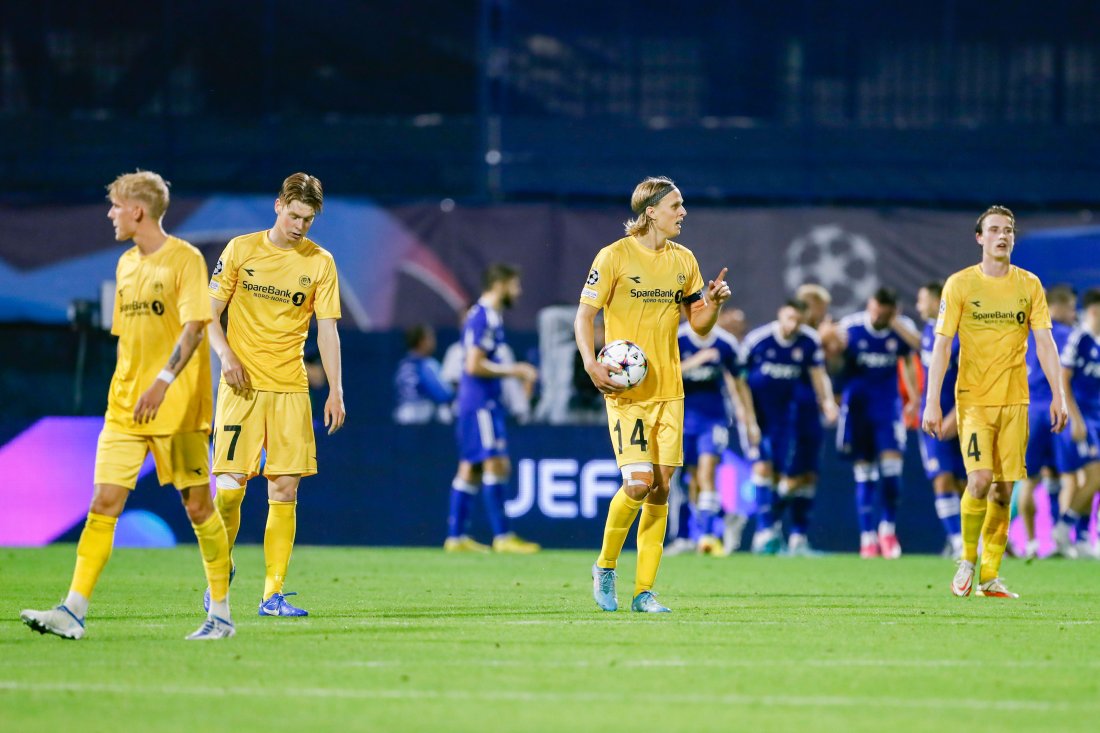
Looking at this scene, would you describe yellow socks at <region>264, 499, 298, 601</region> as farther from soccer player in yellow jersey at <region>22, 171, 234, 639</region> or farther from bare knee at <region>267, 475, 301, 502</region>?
soccer player in yellow jersey at <region>22, 171, 234, 639</region>

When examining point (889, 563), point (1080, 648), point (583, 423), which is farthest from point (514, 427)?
point (1080, 648)

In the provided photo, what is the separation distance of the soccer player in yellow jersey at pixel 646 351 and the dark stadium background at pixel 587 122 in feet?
32.5

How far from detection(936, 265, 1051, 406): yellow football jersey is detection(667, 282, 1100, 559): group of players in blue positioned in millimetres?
4913

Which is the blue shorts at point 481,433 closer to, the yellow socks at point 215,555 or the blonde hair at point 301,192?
the blonde hair at point 301,192

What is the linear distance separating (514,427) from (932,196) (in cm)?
644

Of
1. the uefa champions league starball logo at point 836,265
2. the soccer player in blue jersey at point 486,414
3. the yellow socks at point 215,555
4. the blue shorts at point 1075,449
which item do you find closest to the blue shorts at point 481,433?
the soccer player in blue jersey at point 486,414

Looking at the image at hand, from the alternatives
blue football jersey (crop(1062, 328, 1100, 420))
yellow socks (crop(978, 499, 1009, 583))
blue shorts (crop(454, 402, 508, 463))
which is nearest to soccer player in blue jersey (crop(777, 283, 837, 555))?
blue football jersey (crop(1062, 328, 1100, 420))

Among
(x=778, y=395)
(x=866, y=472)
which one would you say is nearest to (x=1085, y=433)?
(x=866, y=472)

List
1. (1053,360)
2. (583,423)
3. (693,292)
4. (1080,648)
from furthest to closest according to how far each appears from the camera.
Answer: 1. (583,423)
2. (1053,360)
3. (693,292)
4. (1080,648)

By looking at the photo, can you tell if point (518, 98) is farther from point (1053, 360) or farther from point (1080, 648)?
point (1080, 648)

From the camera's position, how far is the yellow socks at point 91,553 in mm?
7625

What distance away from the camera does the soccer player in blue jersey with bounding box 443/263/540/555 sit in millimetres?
16125

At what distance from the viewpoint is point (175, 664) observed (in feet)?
22.6

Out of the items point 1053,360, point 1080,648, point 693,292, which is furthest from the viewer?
point 1053,360
